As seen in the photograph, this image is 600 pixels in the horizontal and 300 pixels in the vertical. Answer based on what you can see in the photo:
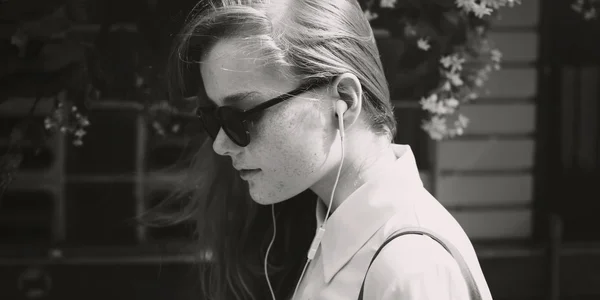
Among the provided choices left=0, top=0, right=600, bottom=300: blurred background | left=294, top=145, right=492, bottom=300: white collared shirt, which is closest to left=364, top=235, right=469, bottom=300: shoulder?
left=294, top=145, right=492, bottom=300: white collared shirt

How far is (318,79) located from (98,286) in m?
4.34

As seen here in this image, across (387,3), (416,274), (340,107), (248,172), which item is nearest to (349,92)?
(340,107)

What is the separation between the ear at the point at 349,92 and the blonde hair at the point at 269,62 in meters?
0.02

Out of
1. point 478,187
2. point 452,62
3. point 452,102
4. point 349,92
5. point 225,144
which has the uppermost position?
point 349,92

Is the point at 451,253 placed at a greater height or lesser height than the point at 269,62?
lesser

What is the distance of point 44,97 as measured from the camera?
215 cm

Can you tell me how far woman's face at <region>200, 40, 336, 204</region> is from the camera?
63.6 inches

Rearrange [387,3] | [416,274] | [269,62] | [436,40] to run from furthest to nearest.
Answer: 1. [436,40]
2. [387,3]
3. [269,62]
4. [416,274]

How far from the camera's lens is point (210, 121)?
5.74 feet

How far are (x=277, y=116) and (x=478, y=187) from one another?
5.14 meters

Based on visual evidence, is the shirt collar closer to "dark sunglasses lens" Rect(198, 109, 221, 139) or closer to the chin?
the chin

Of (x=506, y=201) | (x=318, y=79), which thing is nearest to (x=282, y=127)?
(x=318, y=79)

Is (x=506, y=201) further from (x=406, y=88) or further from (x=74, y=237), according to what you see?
(x=406, y=88)

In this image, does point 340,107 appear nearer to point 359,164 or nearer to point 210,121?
point 359,164
